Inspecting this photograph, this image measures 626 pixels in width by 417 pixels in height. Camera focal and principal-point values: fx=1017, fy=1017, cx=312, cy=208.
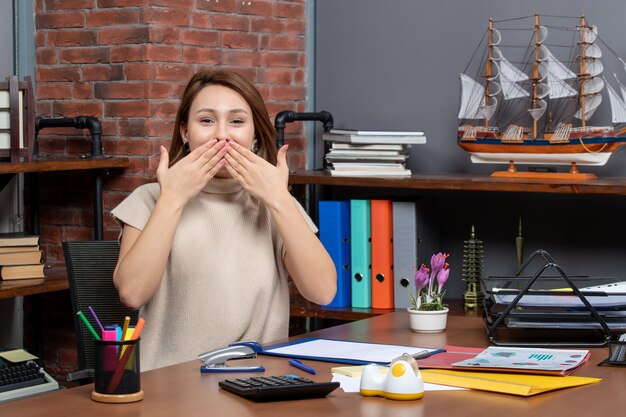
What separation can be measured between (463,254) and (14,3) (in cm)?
181

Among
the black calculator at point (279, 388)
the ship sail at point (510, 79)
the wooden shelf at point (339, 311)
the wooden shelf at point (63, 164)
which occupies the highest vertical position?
the ship sail at point (510, 79)

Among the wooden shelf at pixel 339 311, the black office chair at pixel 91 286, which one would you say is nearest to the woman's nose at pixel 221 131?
the black office chair at pixel 91 286

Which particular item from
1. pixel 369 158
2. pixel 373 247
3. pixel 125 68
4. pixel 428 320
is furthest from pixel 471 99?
pixel 428 320

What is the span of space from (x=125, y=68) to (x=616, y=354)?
2.04 m

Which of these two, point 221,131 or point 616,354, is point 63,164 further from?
point 616,354

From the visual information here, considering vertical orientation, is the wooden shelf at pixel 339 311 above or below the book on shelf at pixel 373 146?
below

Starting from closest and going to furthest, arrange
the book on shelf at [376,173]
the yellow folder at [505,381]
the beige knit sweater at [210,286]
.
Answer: the yellow folder at [505,381] → the beige knit sweater at [210,286] → the book on shelf at [376,173]

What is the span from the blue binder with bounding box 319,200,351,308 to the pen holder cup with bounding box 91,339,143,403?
1932 millimetres

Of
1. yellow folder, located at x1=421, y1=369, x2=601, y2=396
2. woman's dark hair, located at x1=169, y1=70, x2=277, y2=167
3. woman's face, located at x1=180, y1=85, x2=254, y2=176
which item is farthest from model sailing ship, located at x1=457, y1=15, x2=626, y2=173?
yellow folder, located at x1=421, y1=369, x2=601, y2=396

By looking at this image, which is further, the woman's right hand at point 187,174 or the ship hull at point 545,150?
the ship hull at point 545,150

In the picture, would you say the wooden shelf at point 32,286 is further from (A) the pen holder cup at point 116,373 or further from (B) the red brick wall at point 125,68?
(A) the pen holder cup at point 116,373

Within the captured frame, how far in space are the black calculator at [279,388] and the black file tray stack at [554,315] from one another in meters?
0.57

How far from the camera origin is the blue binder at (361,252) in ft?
11.4

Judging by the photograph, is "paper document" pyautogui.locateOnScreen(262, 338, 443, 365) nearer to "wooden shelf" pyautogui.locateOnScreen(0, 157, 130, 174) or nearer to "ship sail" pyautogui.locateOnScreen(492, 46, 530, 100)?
"wooden shelf" pyautogui.locateOnScreen(0, 157, 130, 174)
